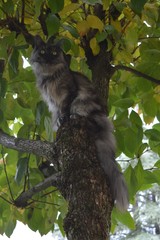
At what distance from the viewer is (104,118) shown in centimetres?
A: 153

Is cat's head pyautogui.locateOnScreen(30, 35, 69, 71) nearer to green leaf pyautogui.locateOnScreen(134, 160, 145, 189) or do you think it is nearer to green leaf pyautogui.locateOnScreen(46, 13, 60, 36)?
green leaf pyautogui.locateOnScreen(46, 13, 60, 36)

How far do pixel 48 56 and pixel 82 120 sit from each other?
75 cm

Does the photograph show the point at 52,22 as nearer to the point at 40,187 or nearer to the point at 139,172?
the point at 40,187

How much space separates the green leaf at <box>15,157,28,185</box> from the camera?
1.41 metres

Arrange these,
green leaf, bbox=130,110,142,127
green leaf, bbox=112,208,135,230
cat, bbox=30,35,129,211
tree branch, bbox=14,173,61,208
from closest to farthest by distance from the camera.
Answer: tree branch, bbox=14,173,61,208, cat, bbox=30,35,129,211, green leaf, bbox=130,110,142,127, green leaf, bbox=112,208,135,230

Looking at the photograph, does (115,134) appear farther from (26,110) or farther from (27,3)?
(27,3)

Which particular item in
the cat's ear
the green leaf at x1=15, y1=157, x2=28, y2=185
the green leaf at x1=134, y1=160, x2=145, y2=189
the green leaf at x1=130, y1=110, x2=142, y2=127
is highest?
the cat's ear

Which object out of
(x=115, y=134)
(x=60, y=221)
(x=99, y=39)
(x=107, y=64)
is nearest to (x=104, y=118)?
(x=115, y=134)

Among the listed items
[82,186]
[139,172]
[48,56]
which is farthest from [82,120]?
[48,56]

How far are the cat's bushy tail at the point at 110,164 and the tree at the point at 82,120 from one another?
0.04 meters

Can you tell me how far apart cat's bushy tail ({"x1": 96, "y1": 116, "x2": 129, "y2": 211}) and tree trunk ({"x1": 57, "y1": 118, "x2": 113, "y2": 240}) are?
0.05 m

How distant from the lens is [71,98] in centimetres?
173

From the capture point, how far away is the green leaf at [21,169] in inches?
55.6

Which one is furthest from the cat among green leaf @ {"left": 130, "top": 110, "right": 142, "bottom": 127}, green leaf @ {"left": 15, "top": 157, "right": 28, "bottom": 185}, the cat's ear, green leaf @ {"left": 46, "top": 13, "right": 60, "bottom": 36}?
green leaf @ {"left": 46, "top": 13, "right": 60, "bottom": 36}
